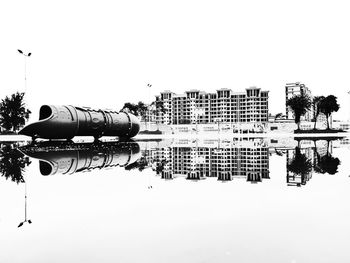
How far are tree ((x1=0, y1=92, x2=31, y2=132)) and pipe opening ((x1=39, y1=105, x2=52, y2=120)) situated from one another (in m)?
44.9

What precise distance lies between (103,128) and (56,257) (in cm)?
2104

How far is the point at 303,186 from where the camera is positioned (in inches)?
244

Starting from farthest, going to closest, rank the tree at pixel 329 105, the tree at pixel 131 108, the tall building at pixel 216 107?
the tall building at pixel 216 107, the tree at pixel 131 108, the tree at pixel 329 105

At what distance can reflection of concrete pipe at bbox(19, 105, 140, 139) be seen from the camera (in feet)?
65.8

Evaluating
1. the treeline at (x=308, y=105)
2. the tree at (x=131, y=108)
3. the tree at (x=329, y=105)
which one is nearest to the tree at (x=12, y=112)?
the tree at (x=131, y=108)

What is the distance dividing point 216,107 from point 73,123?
411 ft

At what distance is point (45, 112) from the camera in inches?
843

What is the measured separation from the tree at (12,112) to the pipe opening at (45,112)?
44.9 m

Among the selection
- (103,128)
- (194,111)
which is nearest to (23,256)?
(103,128)

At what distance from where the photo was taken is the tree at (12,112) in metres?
63.8

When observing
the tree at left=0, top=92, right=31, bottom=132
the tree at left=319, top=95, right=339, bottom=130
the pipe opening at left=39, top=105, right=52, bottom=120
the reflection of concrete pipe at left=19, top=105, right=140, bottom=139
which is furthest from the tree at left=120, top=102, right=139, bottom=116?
the pipe opening at left=39, top=105, right=52, bottom=120

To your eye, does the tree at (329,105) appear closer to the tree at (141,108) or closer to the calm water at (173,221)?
the tree at (141,108)

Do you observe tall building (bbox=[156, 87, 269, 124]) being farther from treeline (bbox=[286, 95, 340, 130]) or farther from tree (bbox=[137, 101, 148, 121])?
treeline (bbox=[286, 95, 340, 130])

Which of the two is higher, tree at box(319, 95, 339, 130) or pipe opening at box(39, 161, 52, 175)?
tree at box(319, 95, 339, 130)
